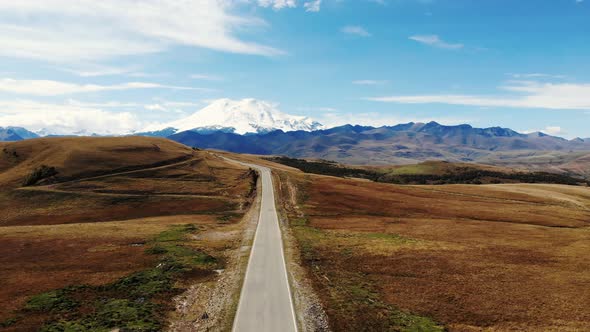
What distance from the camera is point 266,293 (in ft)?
104

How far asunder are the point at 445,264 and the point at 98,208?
7795cm

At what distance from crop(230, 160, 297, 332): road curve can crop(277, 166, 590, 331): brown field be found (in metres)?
3.50

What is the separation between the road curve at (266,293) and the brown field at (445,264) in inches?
138

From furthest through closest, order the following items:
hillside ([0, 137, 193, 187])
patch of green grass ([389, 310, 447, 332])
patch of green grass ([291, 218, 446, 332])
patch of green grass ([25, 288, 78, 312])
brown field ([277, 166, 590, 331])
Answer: hillside ([0, 137, 193, 187]) < patch of green grass ([25, 288, 78, 312]) < brown field ([277, 166, 590, 331]) < patch of green grass ([291, 218, 446, 332]) < patch of green grass ([389, 310, 447, 332])

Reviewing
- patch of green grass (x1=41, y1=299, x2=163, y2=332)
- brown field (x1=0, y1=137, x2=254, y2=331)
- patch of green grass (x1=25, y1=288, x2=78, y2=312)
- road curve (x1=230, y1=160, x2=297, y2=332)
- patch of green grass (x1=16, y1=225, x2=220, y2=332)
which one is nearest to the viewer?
road curve (x1=230, y1=160, x2=297, y2=332)

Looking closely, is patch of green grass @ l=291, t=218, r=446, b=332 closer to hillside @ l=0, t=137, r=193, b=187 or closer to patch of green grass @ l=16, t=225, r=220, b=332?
patch of green grass @ l=16, t=225, r=220, b=332

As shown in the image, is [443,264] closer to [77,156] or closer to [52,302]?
[52,302]

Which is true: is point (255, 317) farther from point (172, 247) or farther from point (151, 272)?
point (172, 247)

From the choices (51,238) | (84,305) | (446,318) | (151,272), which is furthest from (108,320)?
(51,238)

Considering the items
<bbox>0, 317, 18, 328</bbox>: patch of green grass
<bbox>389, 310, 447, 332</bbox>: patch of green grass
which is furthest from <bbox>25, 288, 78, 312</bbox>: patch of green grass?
<bbox>389, 310, 447, 332</bbox>: patch of green grass

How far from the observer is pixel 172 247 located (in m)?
47.1

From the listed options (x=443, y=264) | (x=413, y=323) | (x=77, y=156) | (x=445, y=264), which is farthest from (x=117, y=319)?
(x=77, y=156)

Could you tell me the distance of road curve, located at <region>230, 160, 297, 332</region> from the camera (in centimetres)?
2597

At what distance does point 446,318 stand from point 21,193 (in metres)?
104
